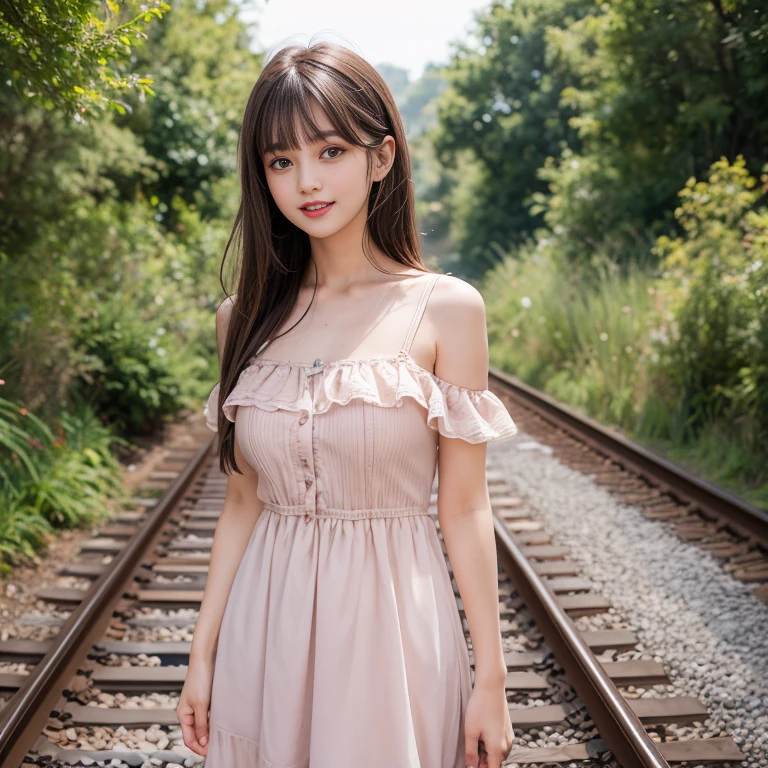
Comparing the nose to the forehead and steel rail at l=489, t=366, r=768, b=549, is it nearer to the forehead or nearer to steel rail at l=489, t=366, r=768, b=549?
the forehead

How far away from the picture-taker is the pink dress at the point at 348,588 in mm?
1629

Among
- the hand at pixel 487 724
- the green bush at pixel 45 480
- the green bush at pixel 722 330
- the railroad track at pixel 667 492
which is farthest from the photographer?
the green bush at pixel 722 330

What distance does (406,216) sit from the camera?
1927 millimetres

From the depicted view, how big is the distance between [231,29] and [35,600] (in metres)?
17.1

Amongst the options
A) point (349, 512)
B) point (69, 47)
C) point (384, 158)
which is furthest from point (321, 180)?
point (69, 47)

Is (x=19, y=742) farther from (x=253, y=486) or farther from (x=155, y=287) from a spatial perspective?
(x=155, y=287)

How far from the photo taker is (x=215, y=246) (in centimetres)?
1333

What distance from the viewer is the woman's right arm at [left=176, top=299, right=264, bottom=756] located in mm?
1791

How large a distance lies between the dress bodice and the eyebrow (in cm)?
36

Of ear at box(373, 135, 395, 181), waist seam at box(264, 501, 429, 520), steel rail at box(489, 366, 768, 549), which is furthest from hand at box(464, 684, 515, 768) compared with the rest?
steel rail at box(489, 366, 768, 549)

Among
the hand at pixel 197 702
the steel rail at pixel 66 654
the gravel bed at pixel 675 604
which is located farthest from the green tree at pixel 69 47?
the gravel bed at pixel 675 604

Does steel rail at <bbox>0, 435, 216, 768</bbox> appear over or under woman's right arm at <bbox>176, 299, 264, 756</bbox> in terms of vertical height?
under

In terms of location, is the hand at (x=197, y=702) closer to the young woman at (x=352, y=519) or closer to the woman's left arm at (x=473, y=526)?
the young woman at (x=352, y=519)

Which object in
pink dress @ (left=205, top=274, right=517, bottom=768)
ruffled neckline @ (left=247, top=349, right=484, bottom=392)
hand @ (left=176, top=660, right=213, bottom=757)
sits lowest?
hand @ (left=176, top=660, right=213, bottom=757)
